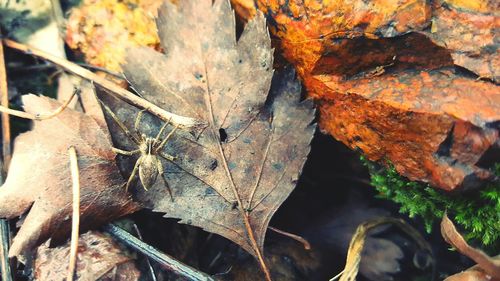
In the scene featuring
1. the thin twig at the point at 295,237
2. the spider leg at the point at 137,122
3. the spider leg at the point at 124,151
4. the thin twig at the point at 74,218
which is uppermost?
the spider leg at the point at 137,122

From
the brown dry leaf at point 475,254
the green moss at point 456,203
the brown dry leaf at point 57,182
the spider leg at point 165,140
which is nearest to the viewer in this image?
the brown dry leaf at point 475,254

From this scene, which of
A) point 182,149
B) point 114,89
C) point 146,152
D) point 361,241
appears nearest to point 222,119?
point 182,149

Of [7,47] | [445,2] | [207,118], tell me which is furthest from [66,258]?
[445,2]

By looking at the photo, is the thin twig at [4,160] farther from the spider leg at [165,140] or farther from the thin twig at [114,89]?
the spider leg at [165,140]

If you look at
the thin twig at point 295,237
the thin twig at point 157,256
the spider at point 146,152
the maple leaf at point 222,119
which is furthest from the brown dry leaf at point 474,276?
the spider at point 146,152

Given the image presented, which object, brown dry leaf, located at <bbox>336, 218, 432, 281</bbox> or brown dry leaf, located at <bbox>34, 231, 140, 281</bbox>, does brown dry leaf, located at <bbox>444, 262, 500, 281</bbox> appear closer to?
brown dry leaf, located at <bbox>336, 218, 432, 281</bbox>

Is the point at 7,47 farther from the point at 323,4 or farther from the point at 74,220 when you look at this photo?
the point at 323,4

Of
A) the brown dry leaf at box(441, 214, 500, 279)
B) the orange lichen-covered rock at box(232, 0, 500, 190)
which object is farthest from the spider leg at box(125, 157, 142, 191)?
the brown dry leaf at box(441, 214, 500, 279)
